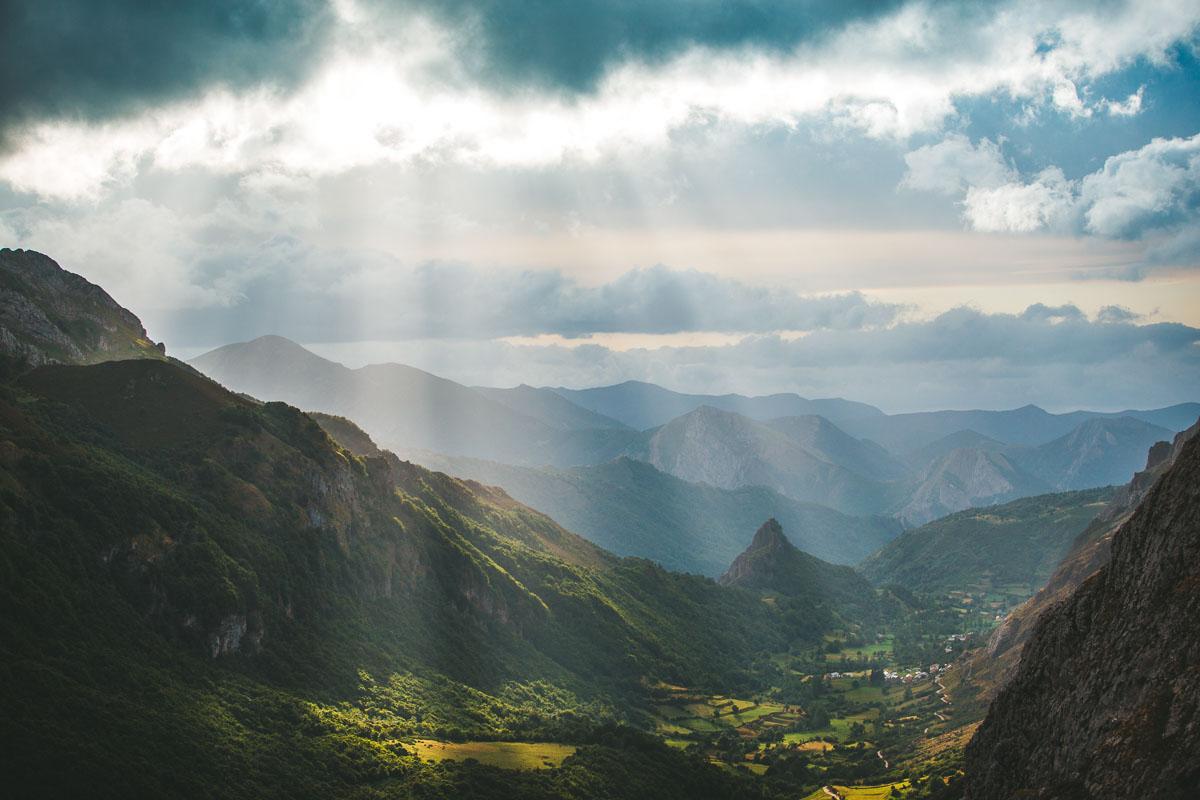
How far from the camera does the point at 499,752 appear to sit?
182 metres

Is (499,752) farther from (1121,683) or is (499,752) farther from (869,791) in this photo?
(1121,683)

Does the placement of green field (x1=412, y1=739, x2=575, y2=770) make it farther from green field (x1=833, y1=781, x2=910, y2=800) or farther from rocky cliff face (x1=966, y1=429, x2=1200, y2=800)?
rocky cliff face (x1=966, y1=429, x2=1200, y2=800)

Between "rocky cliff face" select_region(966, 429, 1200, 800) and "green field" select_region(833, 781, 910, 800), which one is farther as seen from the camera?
"green field" select_region(833, 781, 910, 800)

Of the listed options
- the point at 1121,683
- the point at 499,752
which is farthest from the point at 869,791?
the point at 1121,683

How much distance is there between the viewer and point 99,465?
178m

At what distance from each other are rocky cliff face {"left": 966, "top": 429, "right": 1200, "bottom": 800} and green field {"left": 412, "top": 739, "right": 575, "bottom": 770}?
116 metres

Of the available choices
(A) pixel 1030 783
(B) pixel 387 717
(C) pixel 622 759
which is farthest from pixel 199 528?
(A) pixel 1030 783

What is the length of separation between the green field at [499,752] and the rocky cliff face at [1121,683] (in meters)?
116

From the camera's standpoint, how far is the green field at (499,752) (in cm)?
A: 17138

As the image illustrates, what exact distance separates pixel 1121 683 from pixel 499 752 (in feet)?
478

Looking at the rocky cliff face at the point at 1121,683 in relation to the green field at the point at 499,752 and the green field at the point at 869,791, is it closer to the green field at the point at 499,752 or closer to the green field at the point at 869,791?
the green field at the point at 869,791

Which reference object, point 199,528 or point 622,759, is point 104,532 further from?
point 622,759

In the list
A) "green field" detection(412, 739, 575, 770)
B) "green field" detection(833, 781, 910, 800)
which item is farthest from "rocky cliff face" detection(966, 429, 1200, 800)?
"green field" detection(412, 739, 575, 770)

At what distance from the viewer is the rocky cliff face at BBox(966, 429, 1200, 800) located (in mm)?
51375
